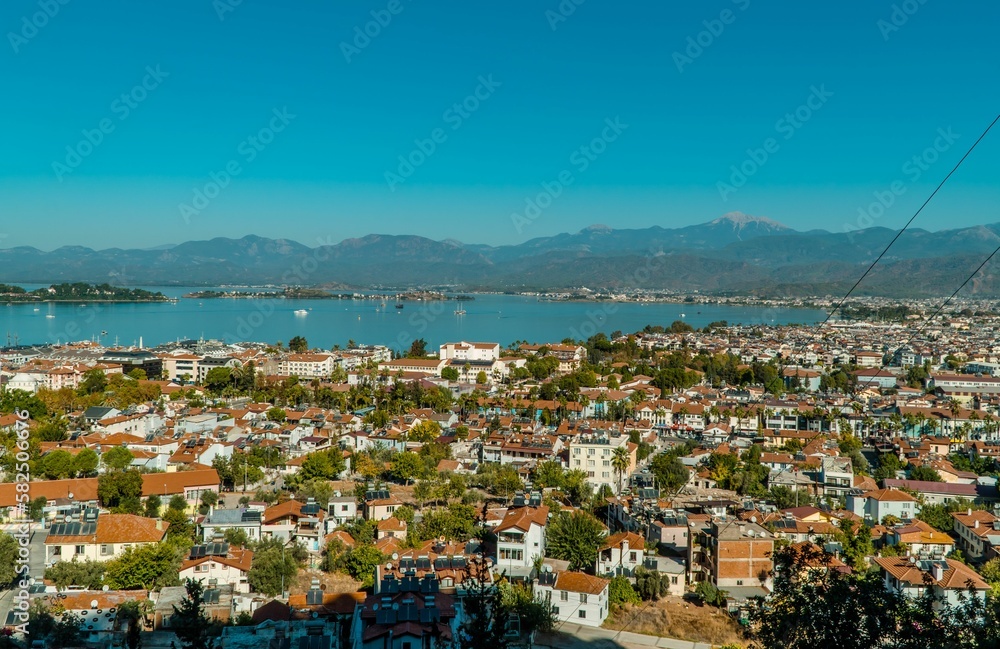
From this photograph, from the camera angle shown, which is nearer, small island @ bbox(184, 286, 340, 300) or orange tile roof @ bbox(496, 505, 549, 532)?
orange tile roof @ bbox(496, 505, 549, 532)

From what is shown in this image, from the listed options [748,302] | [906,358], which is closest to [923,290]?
[748,302]

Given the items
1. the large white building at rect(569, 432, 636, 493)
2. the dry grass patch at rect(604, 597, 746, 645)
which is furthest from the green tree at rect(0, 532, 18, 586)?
the large white building at rect(569, 432, 636, 493)

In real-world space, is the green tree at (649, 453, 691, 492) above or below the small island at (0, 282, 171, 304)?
below

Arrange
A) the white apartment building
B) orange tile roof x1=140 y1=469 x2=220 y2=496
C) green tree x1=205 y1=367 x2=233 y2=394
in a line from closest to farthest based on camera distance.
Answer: orange tile roof x1=140 y1=469 x2=220 y2=496
green tree x1=205 y1=367 x2=233 y2=394
the white apartment building

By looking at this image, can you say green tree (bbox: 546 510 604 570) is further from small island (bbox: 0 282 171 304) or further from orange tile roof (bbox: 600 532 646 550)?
small island (bbox: 0 282 171 304)

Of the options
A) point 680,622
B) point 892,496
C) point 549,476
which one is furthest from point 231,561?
point 892,496

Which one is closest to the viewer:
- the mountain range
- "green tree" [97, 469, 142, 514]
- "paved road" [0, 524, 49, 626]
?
"paved road" [0, 524, 49, 626]
